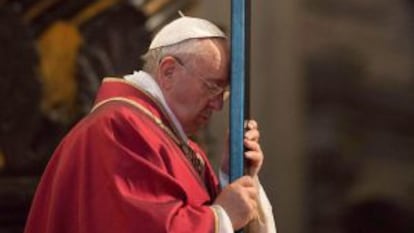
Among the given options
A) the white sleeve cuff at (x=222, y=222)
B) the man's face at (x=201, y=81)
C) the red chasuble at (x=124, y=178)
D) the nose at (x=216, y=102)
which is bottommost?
the white sleeve cuff at (x=222, y=222)

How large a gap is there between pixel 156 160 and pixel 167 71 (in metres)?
0.17

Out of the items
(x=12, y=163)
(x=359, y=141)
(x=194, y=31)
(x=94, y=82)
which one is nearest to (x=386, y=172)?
(x=359, y=141)

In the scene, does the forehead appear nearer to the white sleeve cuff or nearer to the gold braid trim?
the gold braid trim

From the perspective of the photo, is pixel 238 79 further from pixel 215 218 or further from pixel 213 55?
pixel 215 218

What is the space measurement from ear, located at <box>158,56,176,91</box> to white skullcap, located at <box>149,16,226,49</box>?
5 cm

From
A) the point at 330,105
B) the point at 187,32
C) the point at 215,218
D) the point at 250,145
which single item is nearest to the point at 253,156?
the point at 250,145

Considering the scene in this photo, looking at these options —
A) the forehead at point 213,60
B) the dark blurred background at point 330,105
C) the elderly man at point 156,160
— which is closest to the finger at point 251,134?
the elderly man at point 156,160

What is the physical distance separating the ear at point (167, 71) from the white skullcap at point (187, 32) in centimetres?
5

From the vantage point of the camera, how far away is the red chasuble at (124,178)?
66.7 inches

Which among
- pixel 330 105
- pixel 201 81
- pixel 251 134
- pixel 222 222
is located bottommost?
pixel 330 105

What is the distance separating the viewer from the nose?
5.88ft

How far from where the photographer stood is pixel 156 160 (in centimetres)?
175

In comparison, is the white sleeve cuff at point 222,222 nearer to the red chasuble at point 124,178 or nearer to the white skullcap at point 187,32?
the red chasuble at point 124,178

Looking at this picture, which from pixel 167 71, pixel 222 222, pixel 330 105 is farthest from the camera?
pixel 330 105
